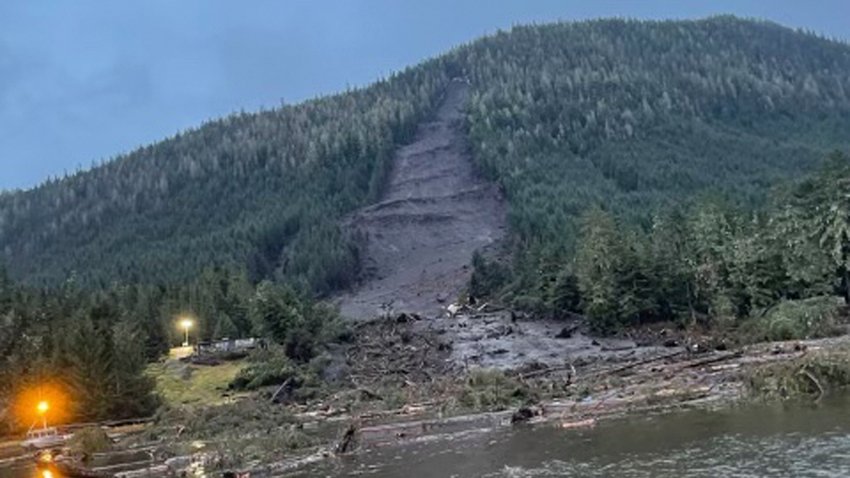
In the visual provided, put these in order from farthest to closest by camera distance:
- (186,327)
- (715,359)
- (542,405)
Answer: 1. (186,327)
2. (715,359)
3. (542,405)

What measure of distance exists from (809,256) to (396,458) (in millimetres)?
64295

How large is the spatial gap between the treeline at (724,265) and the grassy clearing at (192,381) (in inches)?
1675

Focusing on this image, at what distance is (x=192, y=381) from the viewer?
10075cm

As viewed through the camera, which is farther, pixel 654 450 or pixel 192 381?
pixel 192 381

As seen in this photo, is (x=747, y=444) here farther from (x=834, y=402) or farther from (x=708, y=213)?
(x=708, y=213)

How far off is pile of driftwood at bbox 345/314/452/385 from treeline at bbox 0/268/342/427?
4.67 meters

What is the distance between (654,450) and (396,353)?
67.3 metres

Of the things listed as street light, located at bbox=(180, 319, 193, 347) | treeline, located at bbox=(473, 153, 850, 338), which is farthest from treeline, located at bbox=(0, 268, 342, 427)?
treeline, located at bbox=(473, 153, 850, 338)

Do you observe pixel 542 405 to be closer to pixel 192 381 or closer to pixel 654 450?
pixel 654 450

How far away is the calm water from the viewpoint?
31281mm

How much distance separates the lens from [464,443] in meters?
46.3

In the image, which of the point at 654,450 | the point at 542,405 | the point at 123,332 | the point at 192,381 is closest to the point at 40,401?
the point at 123,332

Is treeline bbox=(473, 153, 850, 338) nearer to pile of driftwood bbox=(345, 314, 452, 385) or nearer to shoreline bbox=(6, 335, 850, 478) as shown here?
shoreline bbox=(6, 335, 850, 478)

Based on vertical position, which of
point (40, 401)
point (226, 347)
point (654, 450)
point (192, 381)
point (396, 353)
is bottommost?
point (654, 450)
